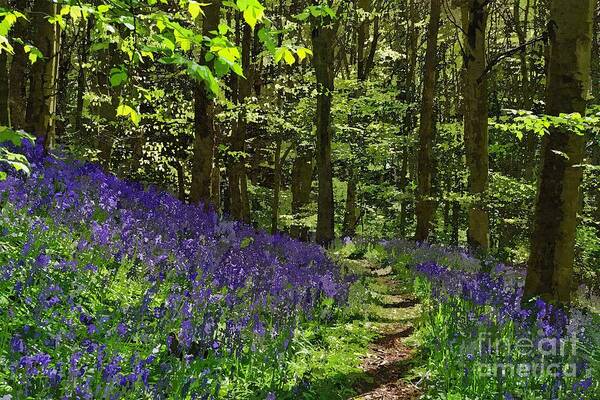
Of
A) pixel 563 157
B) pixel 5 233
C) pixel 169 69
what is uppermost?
pixel 169 69

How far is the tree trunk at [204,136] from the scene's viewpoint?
30.6 feet

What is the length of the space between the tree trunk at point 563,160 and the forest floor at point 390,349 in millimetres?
1790

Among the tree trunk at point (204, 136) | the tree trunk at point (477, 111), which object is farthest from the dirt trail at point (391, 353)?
the tree trunk at point (477, 111)

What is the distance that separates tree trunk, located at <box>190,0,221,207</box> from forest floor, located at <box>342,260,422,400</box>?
12.1 ft

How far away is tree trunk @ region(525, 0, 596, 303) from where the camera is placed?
5840 mm

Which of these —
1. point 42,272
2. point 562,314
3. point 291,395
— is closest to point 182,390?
point 291,395

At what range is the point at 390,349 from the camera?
5.86 m

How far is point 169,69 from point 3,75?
651 cm

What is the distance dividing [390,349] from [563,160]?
3.01 metres

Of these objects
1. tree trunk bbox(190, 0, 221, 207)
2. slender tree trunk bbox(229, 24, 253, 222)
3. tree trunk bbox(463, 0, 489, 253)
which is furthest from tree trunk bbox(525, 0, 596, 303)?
slender tree trunk bbox(229, 24, 253, 222)

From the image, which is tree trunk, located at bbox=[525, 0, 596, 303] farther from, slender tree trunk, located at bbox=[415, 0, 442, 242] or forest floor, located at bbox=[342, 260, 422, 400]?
slender tree trunk, located at bbox=[415, 0, 442, 242]

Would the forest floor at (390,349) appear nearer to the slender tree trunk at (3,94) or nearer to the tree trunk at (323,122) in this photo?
the tree trunk at (323,122)

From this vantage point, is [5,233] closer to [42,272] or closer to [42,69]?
[42,272]

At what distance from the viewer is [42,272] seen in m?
3.97
